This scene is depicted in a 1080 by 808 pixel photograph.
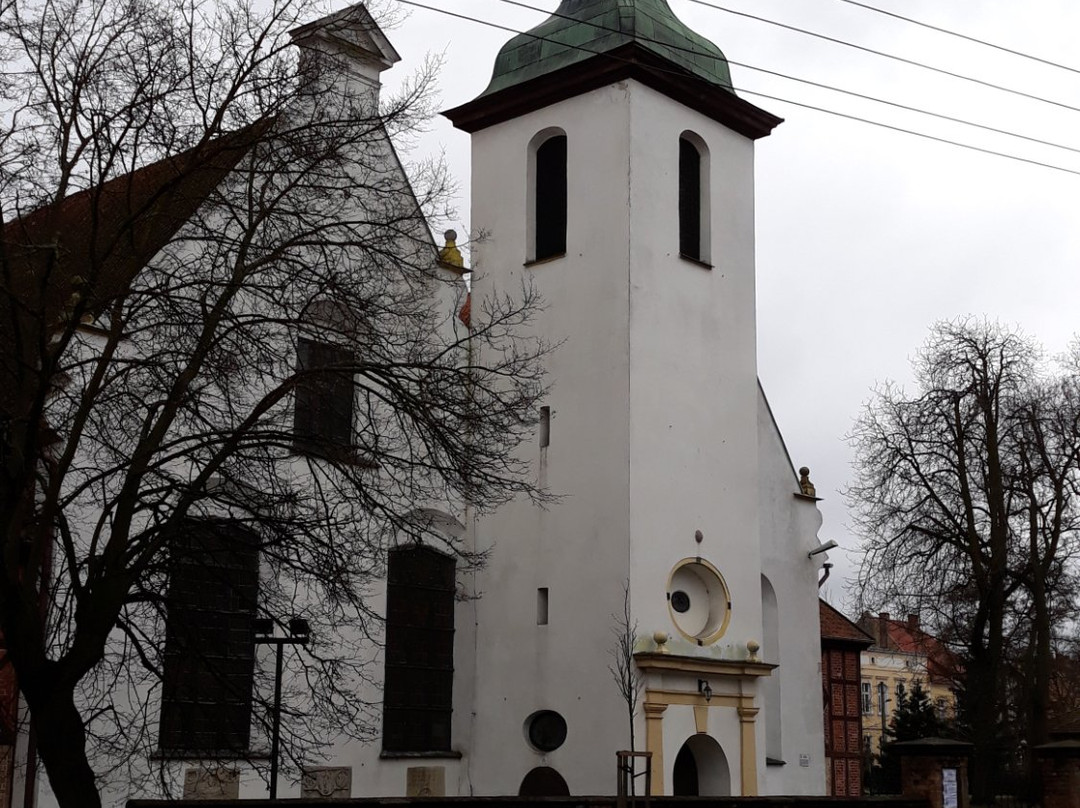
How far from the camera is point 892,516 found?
3016cm

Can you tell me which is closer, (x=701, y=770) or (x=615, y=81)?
(x=701, y=770)

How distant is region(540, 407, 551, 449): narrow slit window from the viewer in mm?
23375

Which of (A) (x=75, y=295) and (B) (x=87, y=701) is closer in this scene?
(A) (x=75, y=295)

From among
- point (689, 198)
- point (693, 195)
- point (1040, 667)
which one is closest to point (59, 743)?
point (689, 198)

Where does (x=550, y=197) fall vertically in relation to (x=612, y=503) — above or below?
above

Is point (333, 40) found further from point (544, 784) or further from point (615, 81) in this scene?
point (544, 784)

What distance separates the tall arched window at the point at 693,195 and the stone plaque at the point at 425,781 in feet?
30.3

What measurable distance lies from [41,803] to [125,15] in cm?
950

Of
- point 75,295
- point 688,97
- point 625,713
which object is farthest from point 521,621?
point 75,295

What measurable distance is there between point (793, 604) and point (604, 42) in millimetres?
10176

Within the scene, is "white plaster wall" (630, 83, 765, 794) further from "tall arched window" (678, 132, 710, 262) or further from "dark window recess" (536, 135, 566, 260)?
"dark window recess" (536, 135, 566, 260)

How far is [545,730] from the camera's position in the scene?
22203mm

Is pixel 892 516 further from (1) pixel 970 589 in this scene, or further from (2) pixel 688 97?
(2) pixel 688 97

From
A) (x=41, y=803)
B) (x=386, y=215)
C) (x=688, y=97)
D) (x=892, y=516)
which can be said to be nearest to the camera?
(x=386, y=215)
